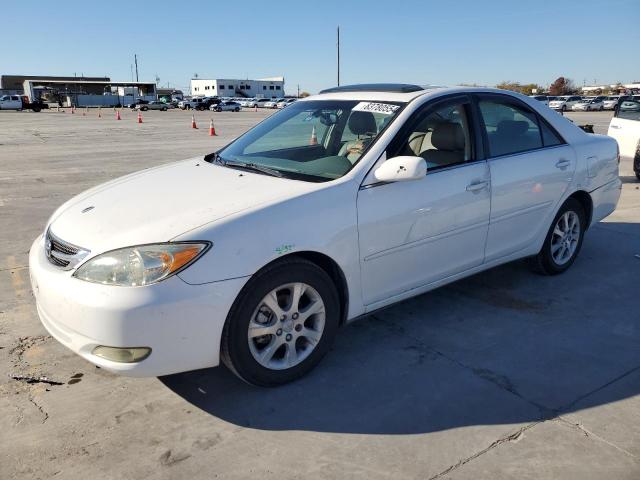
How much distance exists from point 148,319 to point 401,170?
5.21 feet

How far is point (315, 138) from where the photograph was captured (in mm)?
4055

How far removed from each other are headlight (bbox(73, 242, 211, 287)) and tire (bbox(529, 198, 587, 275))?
124 inches

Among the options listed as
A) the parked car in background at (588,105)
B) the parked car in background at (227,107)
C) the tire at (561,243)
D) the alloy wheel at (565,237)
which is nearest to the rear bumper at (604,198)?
the tire at (561,243)

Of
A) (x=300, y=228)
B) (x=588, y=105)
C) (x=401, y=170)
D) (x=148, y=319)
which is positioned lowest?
(x=148, y=319)

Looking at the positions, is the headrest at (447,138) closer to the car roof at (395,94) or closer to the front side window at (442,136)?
the front side window at (442,136)

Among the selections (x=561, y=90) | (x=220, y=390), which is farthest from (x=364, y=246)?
(x=561, y=90)

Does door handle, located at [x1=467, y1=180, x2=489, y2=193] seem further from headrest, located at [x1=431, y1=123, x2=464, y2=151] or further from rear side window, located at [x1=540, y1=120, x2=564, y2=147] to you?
rear side window, located at [x1=540, y1=120, x2=564, y2=147]

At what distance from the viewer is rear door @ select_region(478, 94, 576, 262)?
3.91 meters

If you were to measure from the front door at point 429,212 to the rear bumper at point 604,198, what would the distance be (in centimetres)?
169

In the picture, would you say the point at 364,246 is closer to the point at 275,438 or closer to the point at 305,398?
the point at 305,398

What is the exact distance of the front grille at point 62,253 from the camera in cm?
272

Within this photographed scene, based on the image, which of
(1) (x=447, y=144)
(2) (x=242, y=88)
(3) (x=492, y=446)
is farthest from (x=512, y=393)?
(2) (x=242, y=88)

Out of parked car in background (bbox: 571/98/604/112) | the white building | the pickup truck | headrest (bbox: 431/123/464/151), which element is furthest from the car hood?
the white building

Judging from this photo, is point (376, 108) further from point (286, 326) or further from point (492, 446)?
point (492, 446)
